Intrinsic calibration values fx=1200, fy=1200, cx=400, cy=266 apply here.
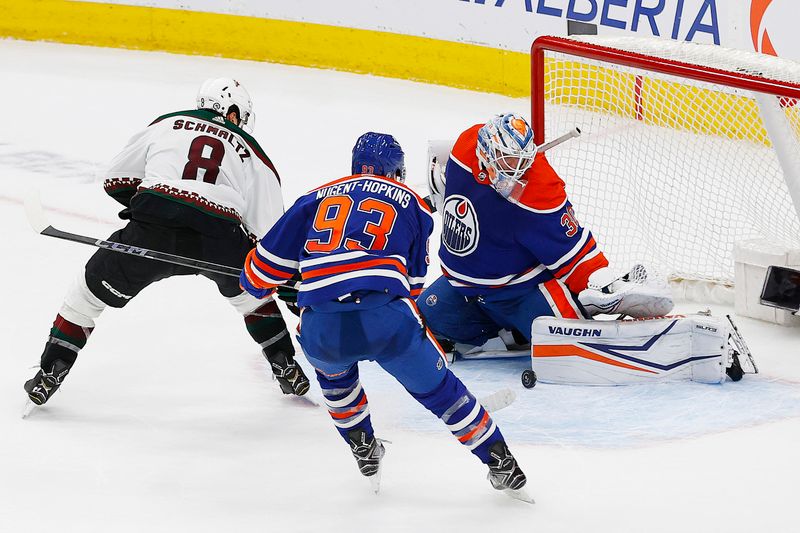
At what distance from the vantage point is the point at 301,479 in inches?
112

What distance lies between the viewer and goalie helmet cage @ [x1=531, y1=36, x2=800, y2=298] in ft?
13.2

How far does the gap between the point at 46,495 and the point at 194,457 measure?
390 mm

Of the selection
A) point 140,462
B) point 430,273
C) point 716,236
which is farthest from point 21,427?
point 716,236

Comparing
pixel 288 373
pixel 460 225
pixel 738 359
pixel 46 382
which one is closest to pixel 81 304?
pixel 46 382

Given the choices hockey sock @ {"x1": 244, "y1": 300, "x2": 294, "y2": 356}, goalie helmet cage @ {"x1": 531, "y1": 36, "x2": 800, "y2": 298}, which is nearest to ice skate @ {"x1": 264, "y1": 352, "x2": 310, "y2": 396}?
hockey sock @ {"x1": 244, "y1": 300, "x2": 294, "y2": 356}

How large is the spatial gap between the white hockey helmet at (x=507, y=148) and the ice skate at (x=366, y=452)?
943mm

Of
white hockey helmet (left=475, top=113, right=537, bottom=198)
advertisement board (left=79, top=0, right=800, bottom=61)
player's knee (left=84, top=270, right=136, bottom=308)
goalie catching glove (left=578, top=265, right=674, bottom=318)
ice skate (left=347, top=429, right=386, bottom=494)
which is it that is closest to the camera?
ice skate (left=347, top=429, right=386, bottom=494)

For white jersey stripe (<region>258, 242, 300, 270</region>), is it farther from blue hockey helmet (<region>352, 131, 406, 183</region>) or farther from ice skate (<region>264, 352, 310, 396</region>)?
ice skate (<region>264, 352, 310, 396</region>)

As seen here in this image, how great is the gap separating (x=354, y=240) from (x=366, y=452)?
516 mm

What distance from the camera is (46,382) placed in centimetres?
315

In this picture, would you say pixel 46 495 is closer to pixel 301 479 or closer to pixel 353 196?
pixel 301 479

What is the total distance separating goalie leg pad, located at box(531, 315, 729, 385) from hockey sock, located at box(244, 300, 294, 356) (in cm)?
74

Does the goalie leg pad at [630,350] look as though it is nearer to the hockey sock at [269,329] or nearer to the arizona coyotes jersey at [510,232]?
the arizona coyotes jersey at [510,232]

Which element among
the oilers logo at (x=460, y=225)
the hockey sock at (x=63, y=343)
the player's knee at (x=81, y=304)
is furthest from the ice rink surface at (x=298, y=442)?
the oilers logo at (x=460, y=225)
